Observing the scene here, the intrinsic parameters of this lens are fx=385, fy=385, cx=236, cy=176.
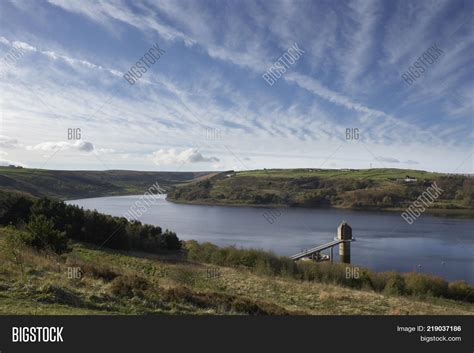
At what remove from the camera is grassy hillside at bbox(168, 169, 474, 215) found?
9025 cm

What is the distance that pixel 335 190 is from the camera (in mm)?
105875

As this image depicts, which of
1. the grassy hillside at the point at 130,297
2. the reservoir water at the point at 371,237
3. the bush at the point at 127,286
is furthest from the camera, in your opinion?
the reservoir water at the point at 371,237

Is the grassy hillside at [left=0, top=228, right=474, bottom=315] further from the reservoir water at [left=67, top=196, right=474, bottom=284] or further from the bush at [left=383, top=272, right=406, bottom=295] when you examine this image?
the reservoir water at [left=67, top=196, right=474, bottom=284]

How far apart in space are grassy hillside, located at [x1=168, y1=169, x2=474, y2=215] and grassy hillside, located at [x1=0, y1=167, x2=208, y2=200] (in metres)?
29.5

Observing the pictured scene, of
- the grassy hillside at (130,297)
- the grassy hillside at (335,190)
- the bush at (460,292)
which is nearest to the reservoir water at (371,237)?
the bush at (460,292)

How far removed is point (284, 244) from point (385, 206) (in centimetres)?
5174

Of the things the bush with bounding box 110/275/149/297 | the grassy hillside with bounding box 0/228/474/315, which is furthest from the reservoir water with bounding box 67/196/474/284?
the bush with bounding box 110/275/149/297

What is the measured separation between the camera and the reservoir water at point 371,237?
36.4m

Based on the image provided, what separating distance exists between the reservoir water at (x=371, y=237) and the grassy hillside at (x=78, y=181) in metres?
39.9

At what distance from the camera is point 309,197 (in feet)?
333

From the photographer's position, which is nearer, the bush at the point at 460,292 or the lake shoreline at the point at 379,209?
the bush at the point at 460,292

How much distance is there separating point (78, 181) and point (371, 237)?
4160 inches

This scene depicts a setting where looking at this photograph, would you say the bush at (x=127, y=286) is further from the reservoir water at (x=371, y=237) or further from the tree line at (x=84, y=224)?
the reservoir water at (x=371, y=237)
